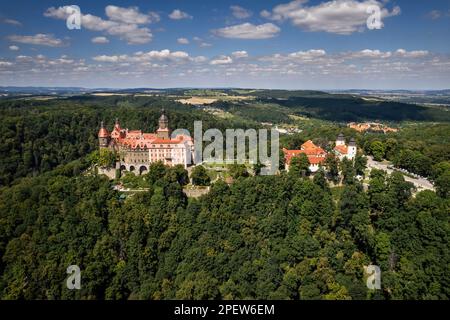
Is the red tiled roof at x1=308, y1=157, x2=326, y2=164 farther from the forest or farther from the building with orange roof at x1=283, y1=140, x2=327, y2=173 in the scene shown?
the forest

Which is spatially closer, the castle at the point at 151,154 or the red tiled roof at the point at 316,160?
the red tiled roof at the point at 316,160

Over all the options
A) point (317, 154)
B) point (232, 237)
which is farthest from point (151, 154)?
point (317, 154)

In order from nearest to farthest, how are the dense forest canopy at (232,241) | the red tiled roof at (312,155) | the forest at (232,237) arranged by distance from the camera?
the dense forest canopy at (232,241) < the forest at (232,237) < the red tiled roof at (312,155)

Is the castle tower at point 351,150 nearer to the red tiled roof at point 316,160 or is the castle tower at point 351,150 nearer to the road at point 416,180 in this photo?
the road at point 416,180

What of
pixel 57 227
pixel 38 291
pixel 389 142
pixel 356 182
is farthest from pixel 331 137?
pixel 38 291

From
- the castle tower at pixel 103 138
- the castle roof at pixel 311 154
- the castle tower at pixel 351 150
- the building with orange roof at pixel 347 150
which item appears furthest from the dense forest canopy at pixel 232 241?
the castle tower at pixel 103 138

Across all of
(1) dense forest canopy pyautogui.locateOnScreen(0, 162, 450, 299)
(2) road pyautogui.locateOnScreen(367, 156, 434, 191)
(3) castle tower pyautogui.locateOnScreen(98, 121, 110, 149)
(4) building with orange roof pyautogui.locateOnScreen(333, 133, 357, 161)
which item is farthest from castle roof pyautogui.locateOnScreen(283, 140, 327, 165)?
(3) castle tower pyautogui.locateOnScreen(98, 121, 110, 149)

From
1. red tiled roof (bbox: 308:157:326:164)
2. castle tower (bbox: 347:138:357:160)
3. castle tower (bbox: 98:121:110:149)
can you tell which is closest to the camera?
red tiled roof (bbox: 308:157:326:164)

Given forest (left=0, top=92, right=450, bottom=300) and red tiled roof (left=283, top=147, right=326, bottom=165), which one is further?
red tiled roof (left=283, top=147, right=326, bottom=165)
